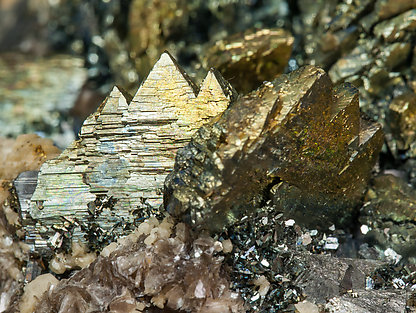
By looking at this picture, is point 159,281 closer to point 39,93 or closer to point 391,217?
point 391,217

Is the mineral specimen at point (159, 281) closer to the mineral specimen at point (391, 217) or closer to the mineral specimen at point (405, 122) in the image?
the mineral specimen at point (391, 217)

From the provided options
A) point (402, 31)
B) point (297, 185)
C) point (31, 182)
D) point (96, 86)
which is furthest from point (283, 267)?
point (96, 86)

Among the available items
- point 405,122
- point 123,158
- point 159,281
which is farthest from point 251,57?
point 159,281

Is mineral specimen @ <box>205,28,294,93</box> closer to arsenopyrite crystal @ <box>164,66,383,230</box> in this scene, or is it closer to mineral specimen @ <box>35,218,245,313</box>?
arsenopyrite crystal @ <box>164,66,383,230</box>

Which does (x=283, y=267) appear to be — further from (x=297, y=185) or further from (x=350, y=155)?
(x=350, y=155)

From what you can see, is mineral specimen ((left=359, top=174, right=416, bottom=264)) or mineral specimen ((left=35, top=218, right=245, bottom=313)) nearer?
mineral specimen ((left=35, top=218, right=245, bottom=313))

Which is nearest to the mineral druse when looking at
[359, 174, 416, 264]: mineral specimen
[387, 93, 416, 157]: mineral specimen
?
[359, 174, 416, 264]: mineral specimen

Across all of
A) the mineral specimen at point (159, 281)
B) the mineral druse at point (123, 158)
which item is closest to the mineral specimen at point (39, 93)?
the mineral druse at point (123, 158)
